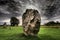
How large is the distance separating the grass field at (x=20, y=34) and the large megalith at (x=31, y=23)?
19 centimetres

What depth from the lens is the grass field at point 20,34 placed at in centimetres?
821

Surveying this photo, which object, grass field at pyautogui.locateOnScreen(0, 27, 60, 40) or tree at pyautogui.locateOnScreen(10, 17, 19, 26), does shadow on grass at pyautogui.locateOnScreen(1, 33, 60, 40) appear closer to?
grass field at pyautogui.locateOnScreen(0, 27, 60, 40)

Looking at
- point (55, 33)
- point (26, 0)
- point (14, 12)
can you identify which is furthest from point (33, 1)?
point (55, 33)

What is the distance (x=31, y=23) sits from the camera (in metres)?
8.23

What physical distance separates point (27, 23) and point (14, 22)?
61 centimetres

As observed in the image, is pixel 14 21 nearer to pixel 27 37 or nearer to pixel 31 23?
pixel 31 23

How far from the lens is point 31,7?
332 inches

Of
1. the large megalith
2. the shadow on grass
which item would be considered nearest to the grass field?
the shadow on grass

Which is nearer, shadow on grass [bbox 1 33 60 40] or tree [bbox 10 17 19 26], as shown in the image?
shadow on grass [bbox 1 33 60 40]

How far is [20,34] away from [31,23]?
1.97ft

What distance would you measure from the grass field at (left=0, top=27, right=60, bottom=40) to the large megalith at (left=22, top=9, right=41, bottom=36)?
0.19 metres

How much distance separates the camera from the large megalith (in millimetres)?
8227

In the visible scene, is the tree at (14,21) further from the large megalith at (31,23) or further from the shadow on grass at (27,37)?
the shadow on grass at (27,37)

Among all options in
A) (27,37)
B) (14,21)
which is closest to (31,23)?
(27,37)
